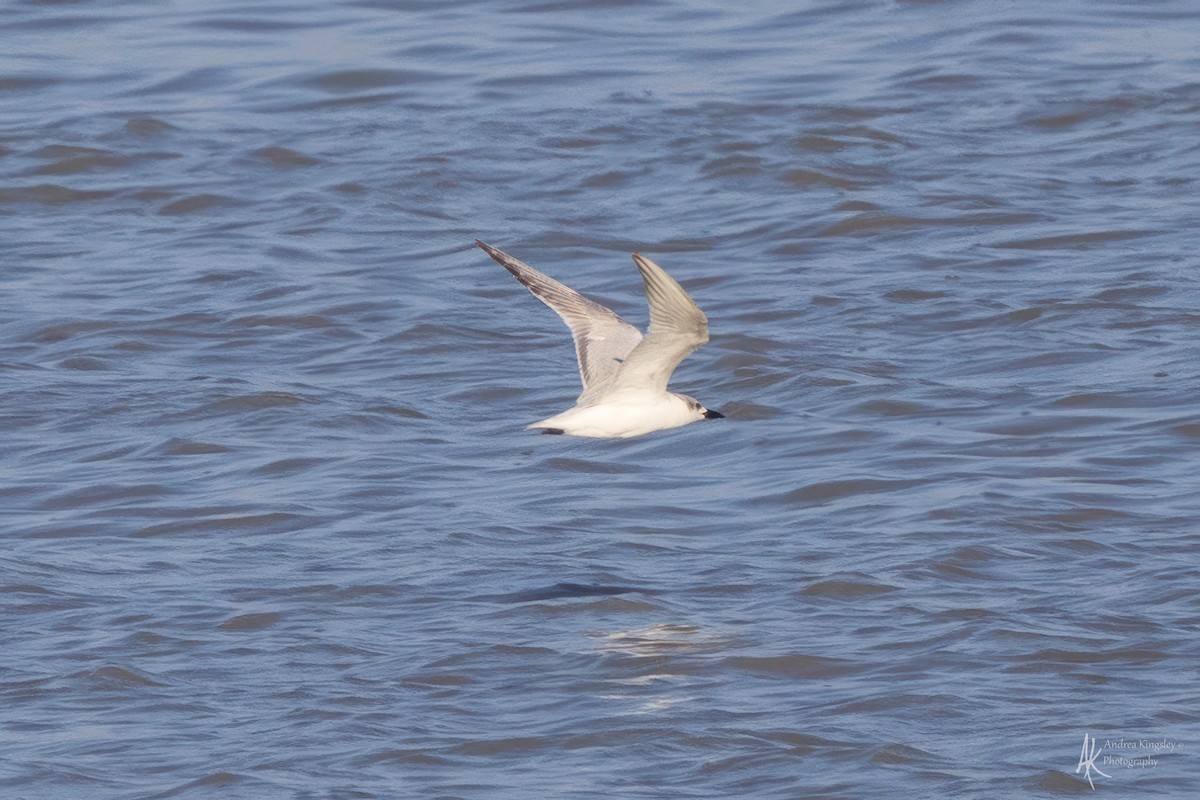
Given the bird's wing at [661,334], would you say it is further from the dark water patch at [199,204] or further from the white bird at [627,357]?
the dark water patch at [199,204]

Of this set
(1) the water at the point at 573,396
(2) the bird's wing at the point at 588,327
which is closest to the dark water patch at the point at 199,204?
(1) the water at the point at 573,396

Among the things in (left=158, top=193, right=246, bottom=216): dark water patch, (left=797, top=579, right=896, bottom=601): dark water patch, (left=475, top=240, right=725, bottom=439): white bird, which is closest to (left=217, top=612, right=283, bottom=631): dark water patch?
(left=475, top=240, right=725, bottom=439): white bird

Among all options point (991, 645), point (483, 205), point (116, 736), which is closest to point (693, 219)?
point (483, 205)

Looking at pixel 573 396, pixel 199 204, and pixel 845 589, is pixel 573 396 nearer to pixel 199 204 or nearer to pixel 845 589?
pixel 845 589

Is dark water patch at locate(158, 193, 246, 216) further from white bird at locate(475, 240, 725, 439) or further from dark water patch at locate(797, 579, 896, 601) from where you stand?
dark water patch at locate(797, 579, 896, 601)

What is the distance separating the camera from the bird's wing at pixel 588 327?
8906 millimetres

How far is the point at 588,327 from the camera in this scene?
→ 9148mm

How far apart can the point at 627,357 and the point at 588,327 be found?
0.77 meters

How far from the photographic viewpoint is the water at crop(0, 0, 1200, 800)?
24.4 feet

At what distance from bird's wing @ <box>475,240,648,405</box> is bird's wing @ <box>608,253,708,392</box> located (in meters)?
0.38

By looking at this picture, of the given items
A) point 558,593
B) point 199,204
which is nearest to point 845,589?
point 558,593

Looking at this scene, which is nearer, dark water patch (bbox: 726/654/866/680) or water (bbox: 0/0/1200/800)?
water (bbox: 0/0/1200/800)

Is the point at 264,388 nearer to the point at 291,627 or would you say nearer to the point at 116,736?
the point at 291,627

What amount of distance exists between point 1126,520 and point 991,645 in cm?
157
